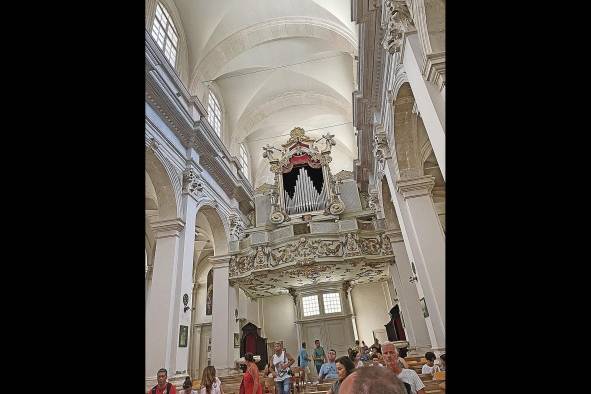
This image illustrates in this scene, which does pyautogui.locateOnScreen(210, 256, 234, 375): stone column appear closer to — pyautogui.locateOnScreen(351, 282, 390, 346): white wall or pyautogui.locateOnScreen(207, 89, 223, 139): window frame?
pyautogui.locateOnScreen(207, 89, 223, 139): window frame

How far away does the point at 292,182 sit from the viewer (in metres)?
16.7

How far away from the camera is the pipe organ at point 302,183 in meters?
15.1

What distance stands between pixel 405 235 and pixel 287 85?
1123cm

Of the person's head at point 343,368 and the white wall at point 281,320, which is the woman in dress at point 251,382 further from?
the white wall at point 281,320

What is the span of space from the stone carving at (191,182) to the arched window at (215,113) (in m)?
4.65

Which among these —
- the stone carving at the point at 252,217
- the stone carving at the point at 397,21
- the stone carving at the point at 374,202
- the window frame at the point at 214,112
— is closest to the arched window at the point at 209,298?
the stone carving at the point at 252,217

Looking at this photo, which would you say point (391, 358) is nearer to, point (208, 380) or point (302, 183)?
point (208, 380)

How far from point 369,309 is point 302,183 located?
7333 mm

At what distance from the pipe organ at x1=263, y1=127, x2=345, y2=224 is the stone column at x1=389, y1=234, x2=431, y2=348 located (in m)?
3.11
